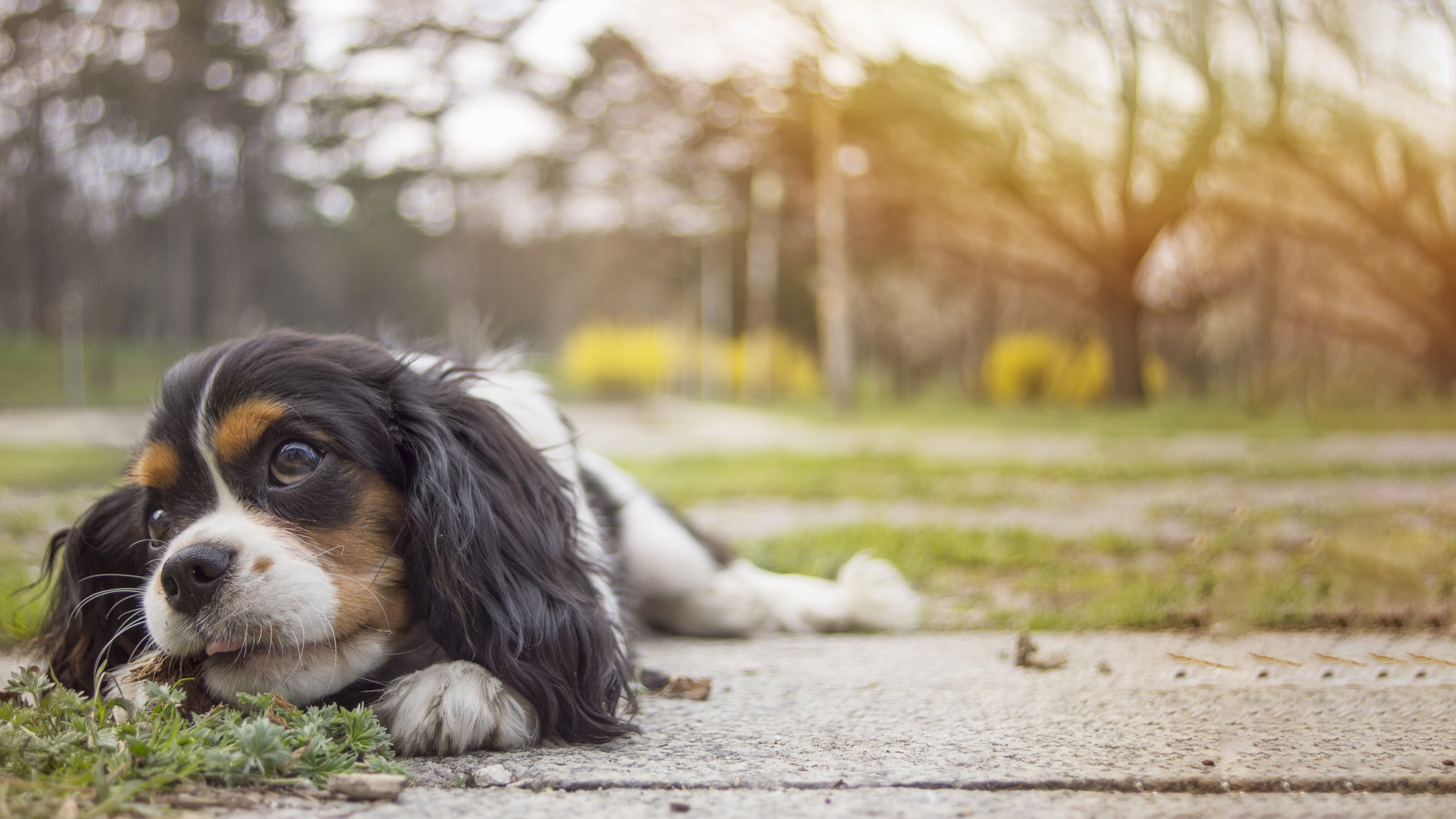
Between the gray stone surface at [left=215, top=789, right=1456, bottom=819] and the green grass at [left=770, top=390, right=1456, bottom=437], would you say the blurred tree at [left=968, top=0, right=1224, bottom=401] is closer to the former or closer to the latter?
the green grass at [left=770, top=390, right=1456, bottom=437]

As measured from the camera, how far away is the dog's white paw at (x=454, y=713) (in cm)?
196

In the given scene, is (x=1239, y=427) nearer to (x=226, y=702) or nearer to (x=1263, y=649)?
(x=1263, y=649)

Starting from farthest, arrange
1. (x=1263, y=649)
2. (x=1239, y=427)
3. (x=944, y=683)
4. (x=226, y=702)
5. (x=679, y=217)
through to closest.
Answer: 1. (x=679, y=217)
2. (x=1239, y=427)
3. (x=1263, y=649)
4. (x=944, y=683)
5. (x=226, y=702)

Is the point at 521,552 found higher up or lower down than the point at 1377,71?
lower down

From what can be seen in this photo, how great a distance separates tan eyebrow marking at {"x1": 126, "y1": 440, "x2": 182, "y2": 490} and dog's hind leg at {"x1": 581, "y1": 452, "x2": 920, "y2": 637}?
1.36m

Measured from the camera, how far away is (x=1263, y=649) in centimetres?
277

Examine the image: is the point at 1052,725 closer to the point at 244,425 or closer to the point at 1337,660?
the point at 1337,660

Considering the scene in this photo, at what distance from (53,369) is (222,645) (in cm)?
1841

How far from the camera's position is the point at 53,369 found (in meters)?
17.2

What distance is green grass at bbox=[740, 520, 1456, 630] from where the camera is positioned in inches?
125

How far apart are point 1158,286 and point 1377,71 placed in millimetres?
10461

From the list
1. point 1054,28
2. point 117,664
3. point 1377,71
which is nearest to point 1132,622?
point 117,664

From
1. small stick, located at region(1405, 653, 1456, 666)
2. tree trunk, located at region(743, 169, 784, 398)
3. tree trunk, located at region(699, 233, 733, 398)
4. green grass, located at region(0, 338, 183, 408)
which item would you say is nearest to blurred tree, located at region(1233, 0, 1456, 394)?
small stick, located at region(1405, 653, 1456, 666)

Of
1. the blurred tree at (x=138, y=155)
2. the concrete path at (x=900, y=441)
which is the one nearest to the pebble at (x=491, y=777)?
the concrete path at (x=900, y=441)
